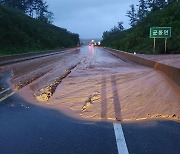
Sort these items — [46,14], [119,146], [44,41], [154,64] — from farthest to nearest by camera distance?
[46,14] → [44,41] → [154,64] → [119,146]

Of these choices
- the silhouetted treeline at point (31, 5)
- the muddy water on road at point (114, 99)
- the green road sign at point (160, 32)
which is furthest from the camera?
the silhouetted treeline at point (31, 5)

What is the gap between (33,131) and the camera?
742 centimetres

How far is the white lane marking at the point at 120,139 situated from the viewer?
613cm

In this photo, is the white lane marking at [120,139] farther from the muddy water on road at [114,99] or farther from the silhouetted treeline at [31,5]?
the silhouetted treeline at [31,5]

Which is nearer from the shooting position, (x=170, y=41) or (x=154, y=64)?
(x=154, y=64)

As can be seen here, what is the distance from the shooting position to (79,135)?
23.5 feet

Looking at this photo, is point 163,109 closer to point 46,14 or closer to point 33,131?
point 33,131

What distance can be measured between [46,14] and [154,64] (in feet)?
526

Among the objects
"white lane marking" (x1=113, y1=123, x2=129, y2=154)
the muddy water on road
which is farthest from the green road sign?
"white lane marking" (x1=113, y1=123, x2=129, y2=154)

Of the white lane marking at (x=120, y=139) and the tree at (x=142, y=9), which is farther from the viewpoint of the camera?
the tree at (x=142, y=9)

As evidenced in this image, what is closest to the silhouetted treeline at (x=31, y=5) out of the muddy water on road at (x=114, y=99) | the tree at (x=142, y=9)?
the tree at (x=142, y=9)

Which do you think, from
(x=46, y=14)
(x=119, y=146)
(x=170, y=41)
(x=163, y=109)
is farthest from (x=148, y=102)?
(x=46, y=14)

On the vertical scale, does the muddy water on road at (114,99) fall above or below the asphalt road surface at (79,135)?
below

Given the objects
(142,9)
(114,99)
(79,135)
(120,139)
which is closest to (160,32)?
(114,99)
